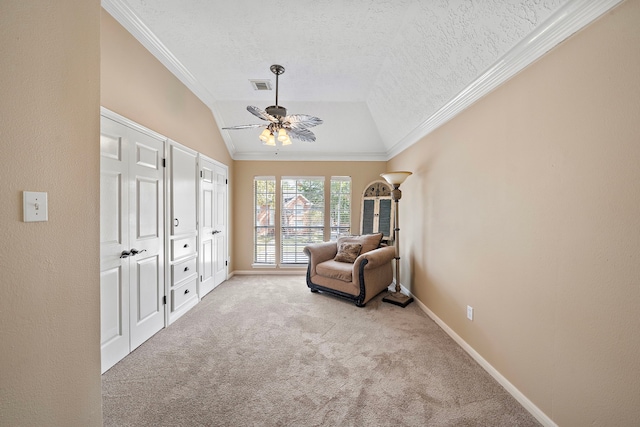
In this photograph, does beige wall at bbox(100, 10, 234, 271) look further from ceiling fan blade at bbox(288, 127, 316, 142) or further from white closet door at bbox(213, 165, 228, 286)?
ceiling fan blade at bbox(288, 127, 316, 142)

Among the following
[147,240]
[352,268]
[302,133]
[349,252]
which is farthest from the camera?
[349,252]

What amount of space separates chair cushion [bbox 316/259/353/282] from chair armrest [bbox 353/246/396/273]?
162mm

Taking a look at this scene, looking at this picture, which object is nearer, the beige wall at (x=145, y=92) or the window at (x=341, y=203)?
the beige wall at (x=145, y=92)

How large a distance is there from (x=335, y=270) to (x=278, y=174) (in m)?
2.40

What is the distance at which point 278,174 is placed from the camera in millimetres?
5230

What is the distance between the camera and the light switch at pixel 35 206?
980 mm

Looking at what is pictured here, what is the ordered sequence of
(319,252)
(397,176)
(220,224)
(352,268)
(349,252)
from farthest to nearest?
(220,224)
(319,252)
(349,252)
(352,268)
(397,176)

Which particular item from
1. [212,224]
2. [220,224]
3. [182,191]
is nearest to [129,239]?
[182,191]

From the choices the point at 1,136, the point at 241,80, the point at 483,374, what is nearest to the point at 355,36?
the point at 241,80

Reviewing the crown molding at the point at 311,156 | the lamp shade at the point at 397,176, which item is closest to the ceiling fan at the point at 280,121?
the lamp shade at the point at 397,176

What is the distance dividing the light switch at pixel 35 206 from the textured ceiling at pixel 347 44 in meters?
1.95

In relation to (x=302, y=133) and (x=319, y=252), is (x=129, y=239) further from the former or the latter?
(x=319, y=252)

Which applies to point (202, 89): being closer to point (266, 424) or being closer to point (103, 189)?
point (103, 189)

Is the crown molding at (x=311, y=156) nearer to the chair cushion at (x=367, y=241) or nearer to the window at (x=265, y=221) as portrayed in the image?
the window at (x=265, y=221)
